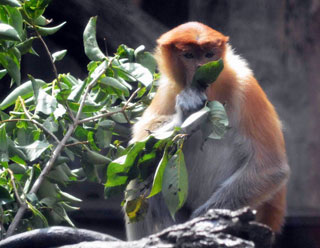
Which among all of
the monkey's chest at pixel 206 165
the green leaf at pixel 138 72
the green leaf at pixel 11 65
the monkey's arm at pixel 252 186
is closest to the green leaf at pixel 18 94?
the green leaf at pixel 11 65

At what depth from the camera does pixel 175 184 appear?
10.1ft

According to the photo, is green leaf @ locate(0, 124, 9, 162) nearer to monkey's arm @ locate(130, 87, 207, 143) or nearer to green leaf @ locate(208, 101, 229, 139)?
monkey's arm @ locate(130, 87, 207, 143)

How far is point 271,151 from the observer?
4039 mm

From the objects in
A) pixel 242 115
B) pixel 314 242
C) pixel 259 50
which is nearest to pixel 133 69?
pixel 242 115

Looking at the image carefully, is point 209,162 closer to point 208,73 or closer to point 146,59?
point 146,59

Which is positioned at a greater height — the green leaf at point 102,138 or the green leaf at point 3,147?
the green leaf at point 3,147

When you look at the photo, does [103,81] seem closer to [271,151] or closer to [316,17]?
[271,151]

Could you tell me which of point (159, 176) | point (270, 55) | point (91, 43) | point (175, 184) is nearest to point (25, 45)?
point (91, 43)

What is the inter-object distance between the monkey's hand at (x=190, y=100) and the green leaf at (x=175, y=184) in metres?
0.70

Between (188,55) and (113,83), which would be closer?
(113,83)

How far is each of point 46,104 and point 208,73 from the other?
86 cm

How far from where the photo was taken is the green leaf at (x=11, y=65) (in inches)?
142

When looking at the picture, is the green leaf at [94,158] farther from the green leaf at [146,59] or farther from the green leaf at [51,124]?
the green leaf at [146,59]

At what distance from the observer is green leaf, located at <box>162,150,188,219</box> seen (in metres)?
3.08
